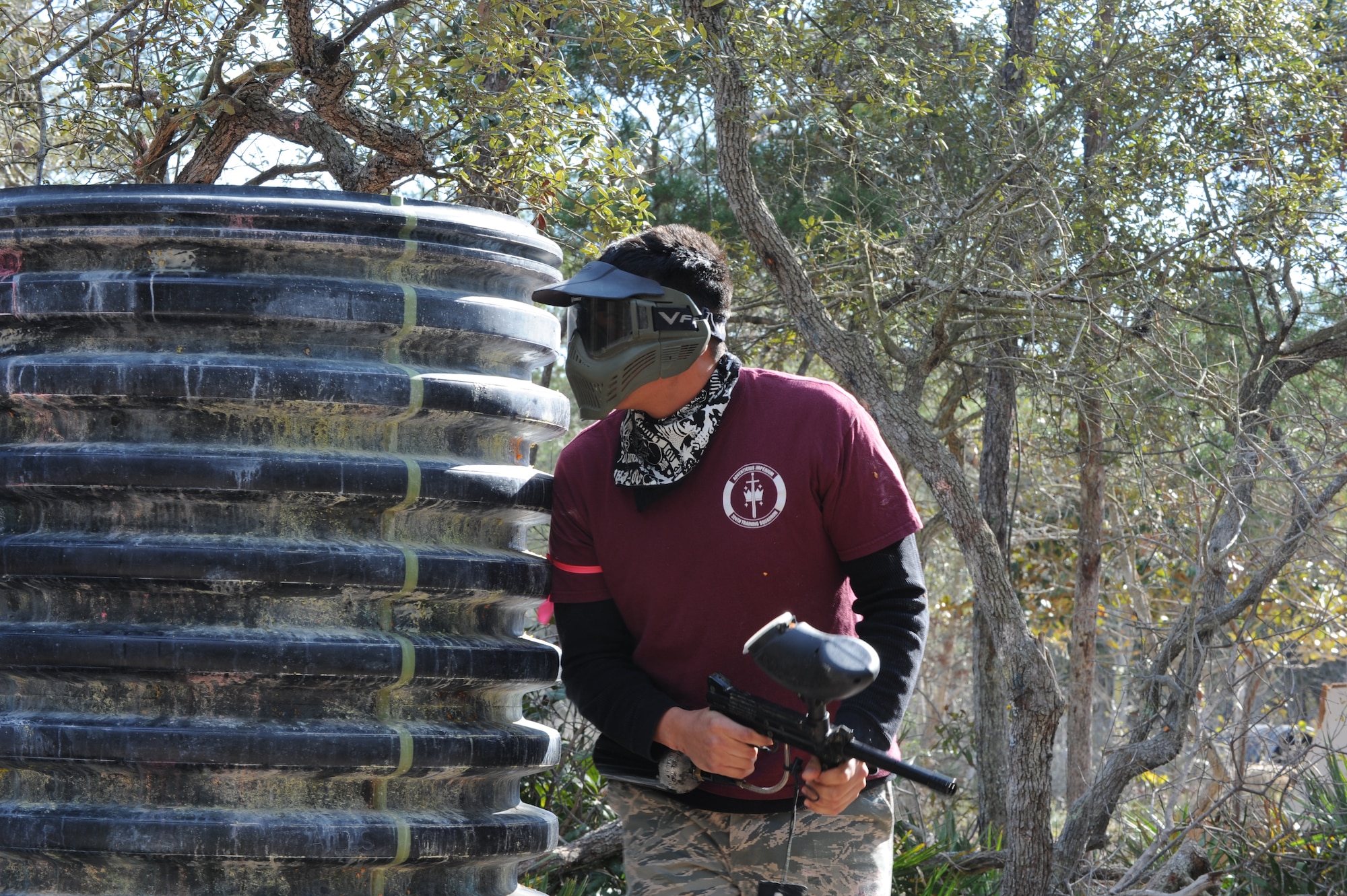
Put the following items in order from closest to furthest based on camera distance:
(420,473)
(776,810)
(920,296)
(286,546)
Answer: (286,546) → (420,473) → (776,810) → (920,296)

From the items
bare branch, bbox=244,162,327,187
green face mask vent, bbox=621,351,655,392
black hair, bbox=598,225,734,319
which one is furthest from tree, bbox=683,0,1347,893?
green face mask vent, bbox=621,351,655,392

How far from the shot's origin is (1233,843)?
5918mm

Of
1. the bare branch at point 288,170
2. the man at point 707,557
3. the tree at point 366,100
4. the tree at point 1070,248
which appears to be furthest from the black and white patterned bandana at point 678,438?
the bare branch at point 288,170

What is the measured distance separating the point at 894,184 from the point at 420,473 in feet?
20.6

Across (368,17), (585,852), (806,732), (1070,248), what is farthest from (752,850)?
(1070,248)

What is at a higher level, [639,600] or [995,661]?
[639,600]

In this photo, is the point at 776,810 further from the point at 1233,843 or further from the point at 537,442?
the point at 1233,843

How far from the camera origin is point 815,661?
2.04 meters

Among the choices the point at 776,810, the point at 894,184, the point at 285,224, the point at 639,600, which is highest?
the point at 894,184

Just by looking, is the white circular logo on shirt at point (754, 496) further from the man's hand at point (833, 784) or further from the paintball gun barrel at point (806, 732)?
the man's hand at point (833, 784)

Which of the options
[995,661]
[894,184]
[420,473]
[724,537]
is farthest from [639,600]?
[995,661]

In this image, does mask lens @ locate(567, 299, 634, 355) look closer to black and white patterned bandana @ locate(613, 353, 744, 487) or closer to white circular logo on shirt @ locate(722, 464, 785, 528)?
black and white patterned bandana @ locate(613, 353, 744, 487)

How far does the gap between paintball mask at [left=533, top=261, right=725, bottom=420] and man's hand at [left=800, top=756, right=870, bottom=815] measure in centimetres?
78

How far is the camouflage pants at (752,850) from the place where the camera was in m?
2.56
